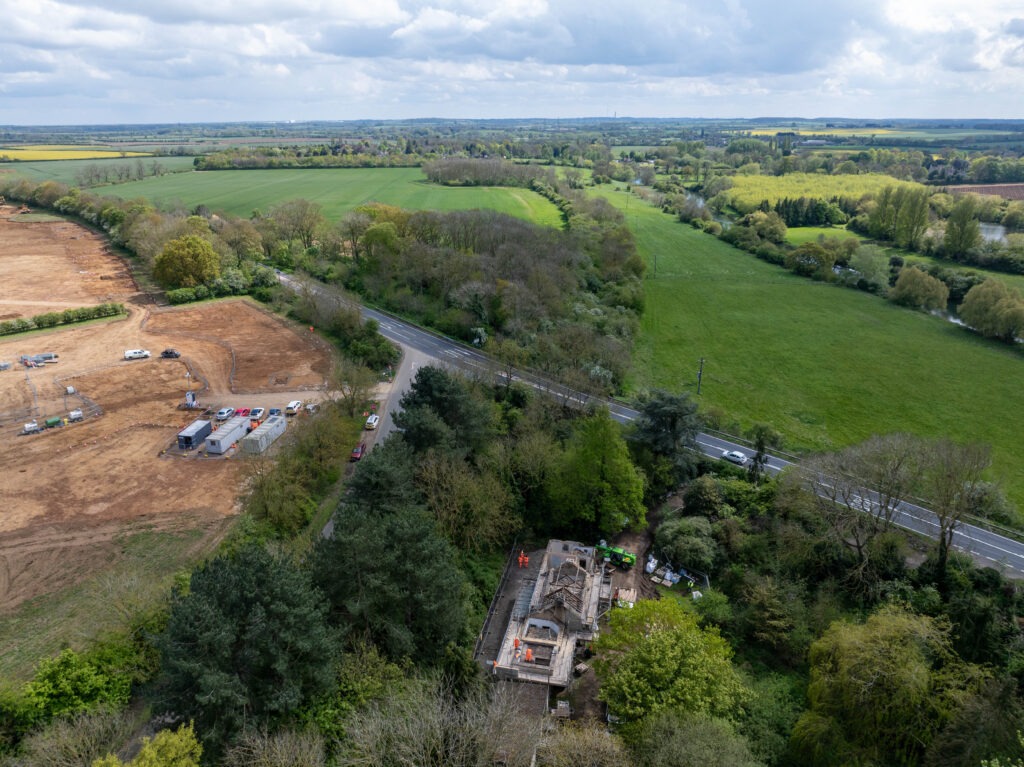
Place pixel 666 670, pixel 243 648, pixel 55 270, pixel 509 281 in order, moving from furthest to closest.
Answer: pixel 55 270, pixel 509 281, pixel 666 670, pixel 243 648

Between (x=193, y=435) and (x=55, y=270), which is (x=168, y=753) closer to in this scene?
(x=193, y=435)

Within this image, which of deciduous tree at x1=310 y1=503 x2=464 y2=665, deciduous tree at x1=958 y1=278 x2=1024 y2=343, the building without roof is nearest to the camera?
deciduous tree at x1=310 y1=503 x2=464 y2=665

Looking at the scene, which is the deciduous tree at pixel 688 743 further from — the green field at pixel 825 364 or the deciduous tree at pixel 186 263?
the deciduous tree at pixel 186 263

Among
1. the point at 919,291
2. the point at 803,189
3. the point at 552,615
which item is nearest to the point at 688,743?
the point at 552,615

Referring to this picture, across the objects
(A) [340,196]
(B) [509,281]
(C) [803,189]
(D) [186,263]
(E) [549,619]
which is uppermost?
(A) [340,196]

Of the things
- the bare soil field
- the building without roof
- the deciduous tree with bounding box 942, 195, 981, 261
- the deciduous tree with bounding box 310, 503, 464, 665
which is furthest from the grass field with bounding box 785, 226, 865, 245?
the bare soil field

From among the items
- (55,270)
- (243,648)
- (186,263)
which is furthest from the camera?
(55,270)

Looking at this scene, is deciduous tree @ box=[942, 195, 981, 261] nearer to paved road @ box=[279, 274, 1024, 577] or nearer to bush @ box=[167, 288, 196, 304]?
paved road @ box=[279, 274, 1024, 577]
